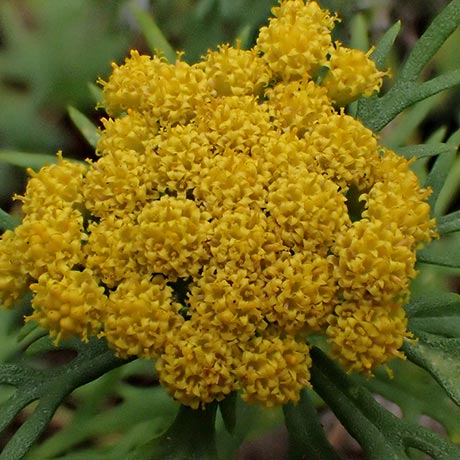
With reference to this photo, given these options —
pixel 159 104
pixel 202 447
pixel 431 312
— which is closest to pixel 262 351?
pixel 202 447

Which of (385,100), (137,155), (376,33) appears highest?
(376,33)

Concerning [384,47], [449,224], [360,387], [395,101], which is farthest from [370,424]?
[384,47]

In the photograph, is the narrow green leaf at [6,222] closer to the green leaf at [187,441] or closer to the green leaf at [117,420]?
the green leaf at [187,441]

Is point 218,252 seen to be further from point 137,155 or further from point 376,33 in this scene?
point 376,33

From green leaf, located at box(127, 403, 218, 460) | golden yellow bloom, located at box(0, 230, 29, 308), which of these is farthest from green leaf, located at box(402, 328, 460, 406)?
golden yellow bloom, located at box(0, 230, 29, 308)

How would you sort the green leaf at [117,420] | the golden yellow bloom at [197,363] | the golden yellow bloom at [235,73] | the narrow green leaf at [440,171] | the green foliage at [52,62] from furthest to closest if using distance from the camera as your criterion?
1. the green foliage at [52,62]
2. the green leaf at [117,420]
3. the narrow green leaf at [440,171]
4. the golden yellow bloom at [235,73]
5. the golden yellow bloom at [197,363]

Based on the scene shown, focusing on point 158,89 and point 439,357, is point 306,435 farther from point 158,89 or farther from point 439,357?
point 158,89

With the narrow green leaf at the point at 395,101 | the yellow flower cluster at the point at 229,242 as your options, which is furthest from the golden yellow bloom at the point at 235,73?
the narrow green leaf at the point at 395,101
